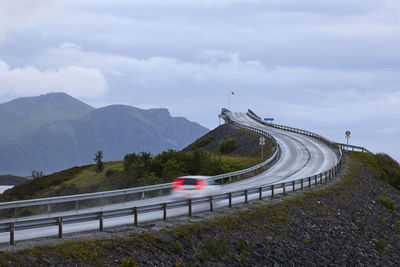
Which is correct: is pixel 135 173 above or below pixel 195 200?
above

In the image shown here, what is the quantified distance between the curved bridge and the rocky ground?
2.36ft

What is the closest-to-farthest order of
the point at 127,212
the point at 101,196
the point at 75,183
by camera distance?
1. the point at 127,212
2. the point at 101,196
3. the point at 75,183

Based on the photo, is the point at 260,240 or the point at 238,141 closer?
the point at 260,240

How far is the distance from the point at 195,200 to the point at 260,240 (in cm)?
356

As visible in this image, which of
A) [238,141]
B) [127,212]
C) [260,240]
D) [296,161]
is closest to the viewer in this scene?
[127,212]

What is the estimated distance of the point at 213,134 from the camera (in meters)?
115

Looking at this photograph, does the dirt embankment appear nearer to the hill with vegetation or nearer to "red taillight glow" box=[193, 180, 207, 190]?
the hill with vegetation

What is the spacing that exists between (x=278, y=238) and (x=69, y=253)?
40.1 feet

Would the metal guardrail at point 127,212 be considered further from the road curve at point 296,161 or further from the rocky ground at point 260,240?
the road curve at point 296,161

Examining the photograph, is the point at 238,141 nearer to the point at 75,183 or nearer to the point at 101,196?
the point at 75,183

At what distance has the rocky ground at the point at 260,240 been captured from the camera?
17.0 meters

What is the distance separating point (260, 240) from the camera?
24281 millimetres

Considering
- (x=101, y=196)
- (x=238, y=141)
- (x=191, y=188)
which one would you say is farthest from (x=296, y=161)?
(x=101, y=196)

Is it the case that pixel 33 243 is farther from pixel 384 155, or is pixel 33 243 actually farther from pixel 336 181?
pixel 384 155
